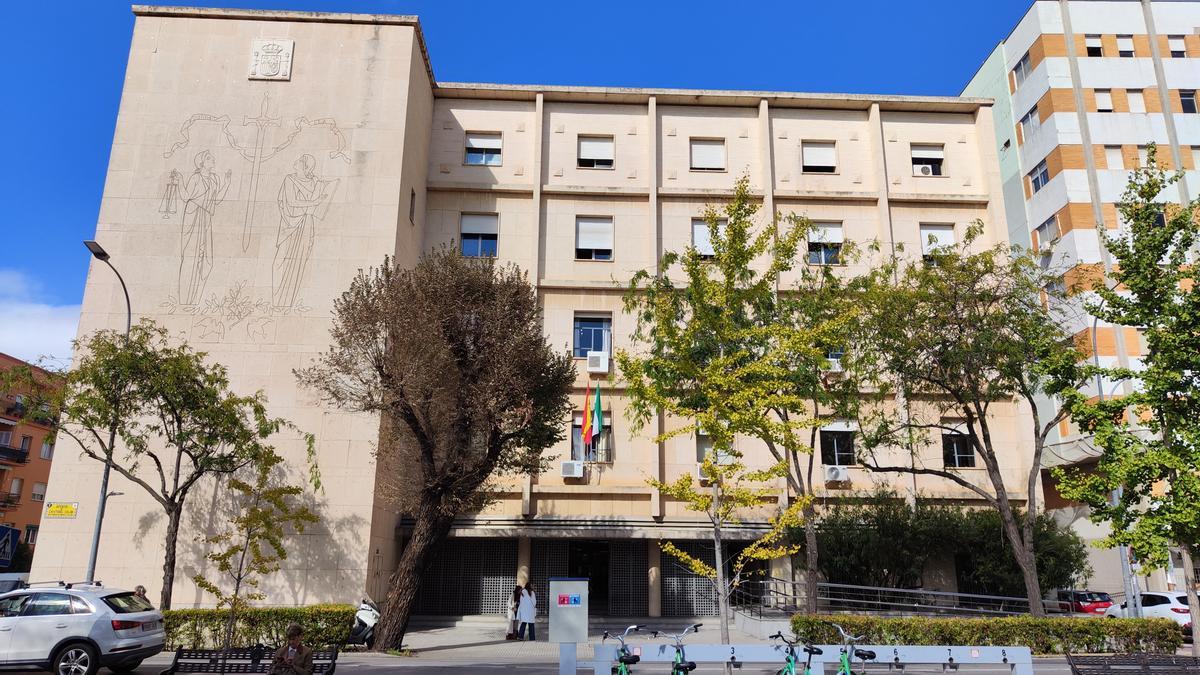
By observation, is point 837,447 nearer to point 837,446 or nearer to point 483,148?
point 837,446

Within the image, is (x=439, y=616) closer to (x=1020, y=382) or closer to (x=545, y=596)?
(x=545, y=596)

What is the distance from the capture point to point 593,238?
25828mm

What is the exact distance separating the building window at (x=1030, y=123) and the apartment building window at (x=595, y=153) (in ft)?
57.4

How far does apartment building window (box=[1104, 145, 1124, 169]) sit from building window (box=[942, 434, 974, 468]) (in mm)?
13179

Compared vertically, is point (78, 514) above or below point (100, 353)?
below

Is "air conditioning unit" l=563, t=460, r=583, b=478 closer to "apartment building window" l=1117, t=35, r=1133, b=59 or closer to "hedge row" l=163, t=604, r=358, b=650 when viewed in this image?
"hedge row" l=163, t=604, r=358, b=650

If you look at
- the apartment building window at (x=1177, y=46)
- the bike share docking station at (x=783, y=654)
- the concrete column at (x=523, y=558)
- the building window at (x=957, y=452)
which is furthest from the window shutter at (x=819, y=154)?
the bike share docking station at (x=783, y=654)

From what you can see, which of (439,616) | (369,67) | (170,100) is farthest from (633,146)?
(439,616)

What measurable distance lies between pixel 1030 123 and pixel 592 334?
20521 mm

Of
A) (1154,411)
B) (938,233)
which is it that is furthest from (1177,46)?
(1154,411)

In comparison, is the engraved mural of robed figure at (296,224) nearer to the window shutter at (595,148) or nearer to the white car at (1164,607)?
the window shutter at (595,148)

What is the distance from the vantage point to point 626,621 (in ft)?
71.4

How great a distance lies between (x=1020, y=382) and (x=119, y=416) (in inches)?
798

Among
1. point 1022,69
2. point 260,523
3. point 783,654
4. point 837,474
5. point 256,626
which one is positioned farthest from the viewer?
point 1022,69
